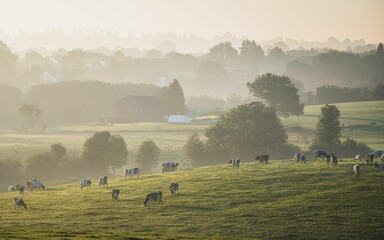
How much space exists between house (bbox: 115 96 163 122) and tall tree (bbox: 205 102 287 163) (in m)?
68.7

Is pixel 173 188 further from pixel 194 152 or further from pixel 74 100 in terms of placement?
pixel 74 100

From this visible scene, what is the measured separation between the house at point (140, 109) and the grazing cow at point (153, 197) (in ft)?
377

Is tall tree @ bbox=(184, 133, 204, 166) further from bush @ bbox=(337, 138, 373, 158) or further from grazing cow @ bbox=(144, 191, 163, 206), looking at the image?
grazing cow @ bbox=(144, 191, 163, 206)

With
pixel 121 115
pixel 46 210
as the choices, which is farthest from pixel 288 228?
pixel 121 115

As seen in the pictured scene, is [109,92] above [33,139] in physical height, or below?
above

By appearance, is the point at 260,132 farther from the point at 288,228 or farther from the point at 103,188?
the point at 288,228

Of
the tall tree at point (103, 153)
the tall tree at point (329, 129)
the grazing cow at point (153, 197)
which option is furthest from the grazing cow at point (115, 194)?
the tall tree at point (329, 129)

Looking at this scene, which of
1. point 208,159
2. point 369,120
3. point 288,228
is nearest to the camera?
point 288,228

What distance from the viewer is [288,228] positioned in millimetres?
44688

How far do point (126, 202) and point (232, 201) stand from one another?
9877mm

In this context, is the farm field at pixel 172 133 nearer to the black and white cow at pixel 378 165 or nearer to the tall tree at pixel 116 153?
the tall tree at pixel 116 153

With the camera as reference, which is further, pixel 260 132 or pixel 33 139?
pixel 33 139

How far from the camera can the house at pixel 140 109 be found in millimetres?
169875

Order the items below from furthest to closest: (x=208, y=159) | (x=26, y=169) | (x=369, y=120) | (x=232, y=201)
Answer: (x=369, y=120)
(x=208, y=159)
(x=26, y=169)
(x=232, y=201)
